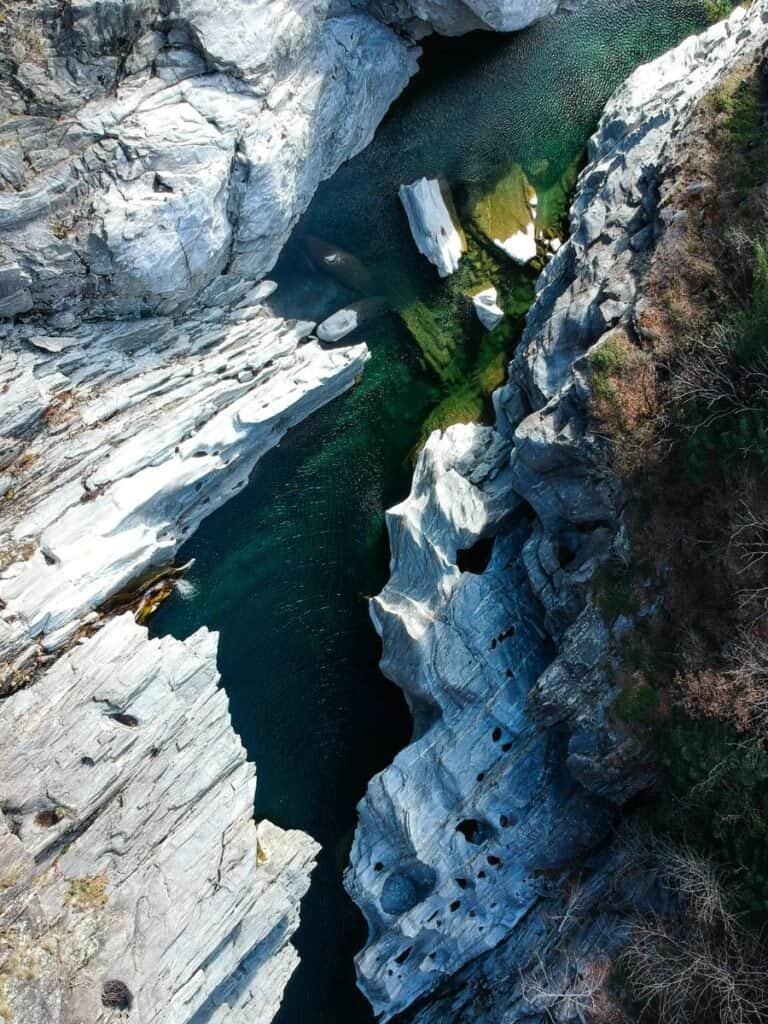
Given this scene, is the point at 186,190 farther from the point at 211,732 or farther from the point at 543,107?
the point at 211,732

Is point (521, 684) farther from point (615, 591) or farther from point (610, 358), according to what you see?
point (610, 358)

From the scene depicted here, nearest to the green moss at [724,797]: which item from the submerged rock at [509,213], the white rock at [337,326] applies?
the white rock at [337,326]

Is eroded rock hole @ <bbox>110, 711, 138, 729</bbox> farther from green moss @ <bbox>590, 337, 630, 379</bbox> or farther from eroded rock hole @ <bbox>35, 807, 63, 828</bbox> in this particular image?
green moss @ <bbox>590, 337, 630, 379</bbox>

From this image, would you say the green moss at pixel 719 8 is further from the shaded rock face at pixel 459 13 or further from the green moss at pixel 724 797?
the green moss at pixel 724 797

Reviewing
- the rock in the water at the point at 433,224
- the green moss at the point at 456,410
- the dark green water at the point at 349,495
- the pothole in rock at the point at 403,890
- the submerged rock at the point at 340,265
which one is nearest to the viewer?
the pothole in rock at the point at 403,890

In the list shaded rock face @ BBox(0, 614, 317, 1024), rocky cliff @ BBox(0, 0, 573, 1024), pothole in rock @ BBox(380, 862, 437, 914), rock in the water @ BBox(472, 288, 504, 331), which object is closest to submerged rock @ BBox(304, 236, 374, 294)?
rocky cliff @ BBox(0, 0, 573, 1024)

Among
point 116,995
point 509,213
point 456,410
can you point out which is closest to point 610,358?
point 456,410
